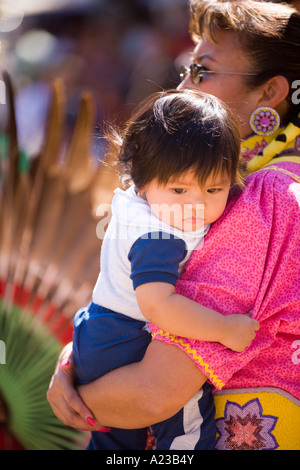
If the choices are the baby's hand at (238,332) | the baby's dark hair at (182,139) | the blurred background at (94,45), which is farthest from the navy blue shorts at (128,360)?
the blurred background at (94,45)

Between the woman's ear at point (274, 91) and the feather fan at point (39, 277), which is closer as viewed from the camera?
the woman's ear at point (274, 91)

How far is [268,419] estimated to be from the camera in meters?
1.19

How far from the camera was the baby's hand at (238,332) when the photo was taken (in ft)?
3.59

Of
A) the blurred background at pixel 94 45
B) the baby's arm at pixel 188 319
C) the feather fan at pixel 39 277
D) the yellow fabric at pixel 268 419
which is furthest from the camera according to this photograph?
the blurred background at pixel 94 45

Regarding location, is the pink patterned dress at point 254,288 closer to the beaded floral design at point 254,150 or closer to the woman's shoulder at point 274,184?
the woman's shoulder at point 274,184

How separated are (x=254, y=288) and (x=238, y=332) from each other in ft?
0.30

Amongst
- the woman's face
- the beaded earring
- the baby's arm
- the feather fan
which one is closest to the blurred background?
the feather fan

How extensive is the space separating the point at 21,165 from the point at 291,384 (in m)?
1.11

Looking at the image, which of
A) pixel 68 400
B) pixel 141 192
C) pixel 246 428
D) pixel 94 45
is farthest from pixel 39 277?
pixel 94 45

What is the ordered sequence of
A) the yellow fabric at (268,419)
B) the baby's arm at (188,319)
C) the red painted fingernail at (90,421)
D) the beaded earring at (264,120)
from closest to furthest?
the baby's arm at (188,319), the yellow fabric at (268,419), the red painted fingernail at (90,421), the beaded earring at (264,120)

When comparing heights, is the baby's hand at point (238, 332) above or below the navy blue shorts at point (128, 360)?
above

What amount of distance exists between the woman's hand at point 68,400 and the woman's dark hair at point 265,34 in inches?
30.9

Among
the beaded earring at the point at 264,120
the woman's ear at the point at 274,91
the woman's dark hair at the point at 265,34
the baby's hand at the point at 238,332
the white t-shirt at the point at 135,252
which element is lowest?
the baby's hand at the point at 238,332

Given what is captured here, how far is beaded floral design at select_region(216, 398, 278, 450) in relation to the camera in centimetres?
119
